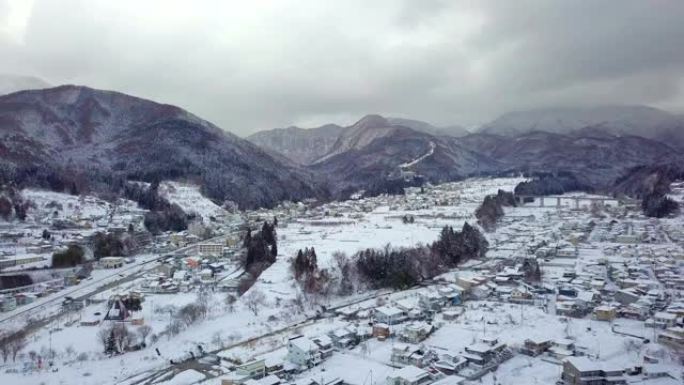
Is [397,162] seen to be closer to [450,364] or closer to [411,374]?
[450,364]

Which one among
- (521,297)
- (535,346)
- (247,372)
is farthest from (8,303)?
(521,297)

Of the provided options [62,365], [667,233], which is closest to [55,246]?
[62,365]

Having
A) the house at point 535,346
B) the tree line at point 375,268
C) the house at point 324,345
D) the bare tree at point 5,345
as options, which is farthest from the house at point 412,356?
the bare tree at point 5,345

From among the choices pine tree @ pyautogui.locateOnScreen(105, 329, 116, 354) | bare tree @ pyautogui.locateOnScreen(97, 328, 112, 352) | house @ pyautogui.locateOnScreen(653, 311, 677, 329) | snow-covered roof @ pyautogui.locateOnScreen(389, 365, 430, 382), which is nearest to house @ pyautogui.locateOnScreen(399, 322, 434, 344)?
snow-covered roof @ pyautogui.locateOnScreen(389, 365, 430, 382)

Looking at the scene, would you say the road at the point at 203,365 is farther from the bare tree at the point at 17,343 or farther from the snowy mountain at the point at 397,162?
the snowy mountain at the point at 397,162

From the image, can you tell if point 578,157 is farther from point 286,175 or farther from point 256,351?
point 256,351

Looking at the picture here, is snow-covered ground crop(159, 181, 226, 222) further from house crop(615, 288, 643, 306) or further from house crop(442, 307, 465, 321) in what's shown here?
house crop(615, 288, 643, 306)
